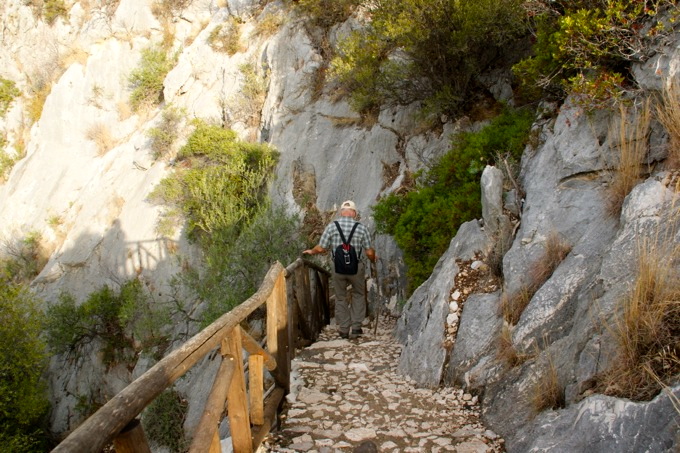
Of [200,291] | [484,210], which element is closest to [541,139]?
[484,210]

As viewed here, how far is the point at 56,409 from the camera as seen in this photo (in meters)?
12.4

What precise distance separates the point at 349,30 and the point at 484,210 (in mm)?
9877

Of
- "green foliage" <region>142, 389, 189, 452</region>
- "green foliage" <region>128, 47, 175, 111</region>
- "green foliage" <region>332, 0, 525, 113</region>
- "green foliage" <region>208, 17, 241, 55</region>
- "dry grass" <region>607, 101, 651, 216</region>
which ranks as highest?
"green foliage" <region>208, 17, 241, 55</region>

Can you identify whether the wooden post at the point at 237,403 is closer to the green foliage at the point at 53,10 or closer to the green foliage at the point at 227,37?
the green foliage at the point at 227,37

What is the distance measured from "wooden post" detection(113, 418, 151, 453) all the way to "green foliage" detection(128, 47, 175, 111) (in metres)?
18.2

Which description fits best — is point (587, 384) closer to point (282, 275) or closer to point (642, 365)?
point (642, 365)

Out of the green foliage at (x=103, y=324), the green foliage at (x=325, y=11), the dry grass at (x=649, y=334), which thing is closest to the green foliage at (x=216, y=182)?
the green foliage at (x=103, y=324)

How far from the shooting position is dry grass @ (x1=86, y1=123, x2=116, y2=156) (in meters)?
18.3

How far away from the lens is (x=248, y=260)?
9.59 meters

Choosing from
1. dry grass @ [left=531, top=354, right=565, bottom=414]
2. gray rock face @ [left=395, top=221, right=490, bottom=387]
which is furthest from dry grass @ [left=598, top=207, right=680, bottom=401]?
gray rock face @ [left=395, top=221, right=490, bottom=387]

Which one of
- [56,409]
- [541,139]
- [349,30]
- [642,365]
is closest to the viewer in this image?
[642,365]

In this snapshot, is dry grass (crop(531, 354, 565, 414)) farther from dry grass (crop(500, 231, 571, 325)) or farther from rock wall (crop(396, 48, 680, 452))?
dry grass (crop(500, 231, 571, 325))

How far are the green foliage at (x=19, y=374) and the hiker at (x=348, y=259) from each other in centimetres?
827

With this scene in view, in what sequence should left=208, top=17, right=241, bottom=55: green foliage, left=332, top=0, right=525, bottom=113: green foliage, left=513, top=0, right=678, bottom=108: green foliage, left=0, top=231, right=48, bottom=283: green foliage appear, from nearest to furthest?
1. left=513, top=0, right=678, bottom=108: green foliage
2. left=332, top=0, right=525, bottom=113: green foliage
3. left=0, top=231, right=48, bottom=283: green foliage
4. left=208, top=17, right=241, bottom=55: green foliage
